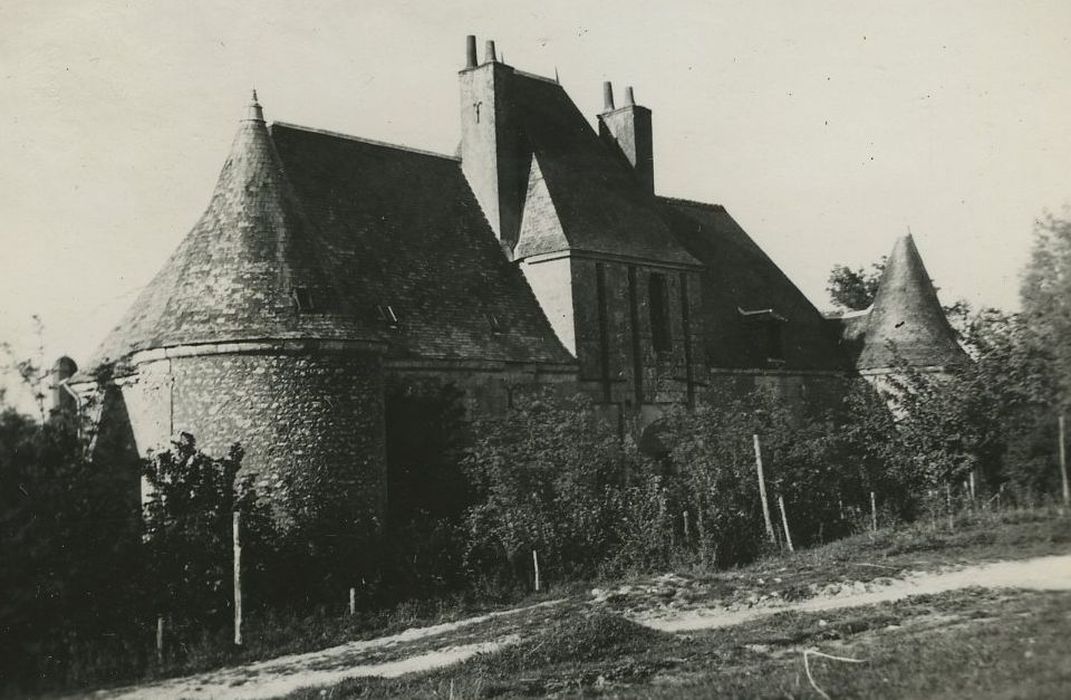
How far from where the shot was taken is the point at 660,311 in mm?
28906

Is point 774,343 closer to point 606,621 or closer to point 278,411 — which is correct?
point 278,411

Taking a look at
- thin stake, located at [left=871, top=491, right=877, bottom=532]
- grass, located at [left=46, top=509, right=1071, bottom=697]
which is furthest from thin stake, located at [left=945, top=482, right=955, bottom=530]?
thin stake, located at [left=871, top=491, right=877, bottom=532]

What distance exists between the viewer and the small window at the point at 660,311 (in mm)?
28812

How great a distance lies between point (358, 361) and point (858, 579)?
948 centimetres

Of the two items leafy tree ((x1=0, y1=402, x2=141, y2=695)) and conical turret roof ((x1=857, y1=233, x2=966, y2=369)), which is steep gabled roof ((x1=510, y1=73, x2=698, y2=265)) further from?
leafy tree ((x1=0, y1=402, x2=141, y2=695))

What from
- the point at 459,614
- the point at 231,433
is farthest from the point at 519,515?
the point at 231,433

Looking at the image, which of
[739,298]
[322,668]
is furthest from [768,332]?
[322,668]

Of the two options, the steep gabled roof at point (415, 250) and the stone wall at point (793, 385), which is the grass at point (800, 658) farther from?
the stone wall at point (793, 385)

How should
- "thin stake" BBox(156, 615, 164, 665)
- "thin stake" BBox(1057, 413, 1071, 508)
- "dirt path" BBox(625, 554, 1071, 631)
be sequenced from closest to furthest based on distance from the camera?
"thin stake" BBox(1057, 413, 1071, 508)
"dirt path" BBox(625, 554, 1071, 631)
"thin stake" BBox(156, 615, 164, 665)

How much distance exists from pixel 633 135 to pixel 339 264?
12.7 m

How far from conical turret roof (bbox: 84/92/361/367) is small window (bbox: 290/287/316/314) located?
0.02 metres

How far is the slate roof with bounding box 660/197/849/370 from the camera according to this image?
106 feet

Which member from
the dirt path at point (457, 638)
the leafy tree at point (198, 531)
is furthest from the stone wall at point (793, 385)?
the leafy tree at point (198, 531)

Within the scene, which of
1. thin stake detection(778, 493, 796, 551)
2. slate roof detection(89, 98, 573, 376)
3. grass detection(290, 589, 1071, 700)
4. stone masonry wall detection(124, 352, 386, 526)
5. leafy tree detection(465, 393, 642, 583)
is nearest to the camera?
grass detection(290, 589, 1071, 700)
